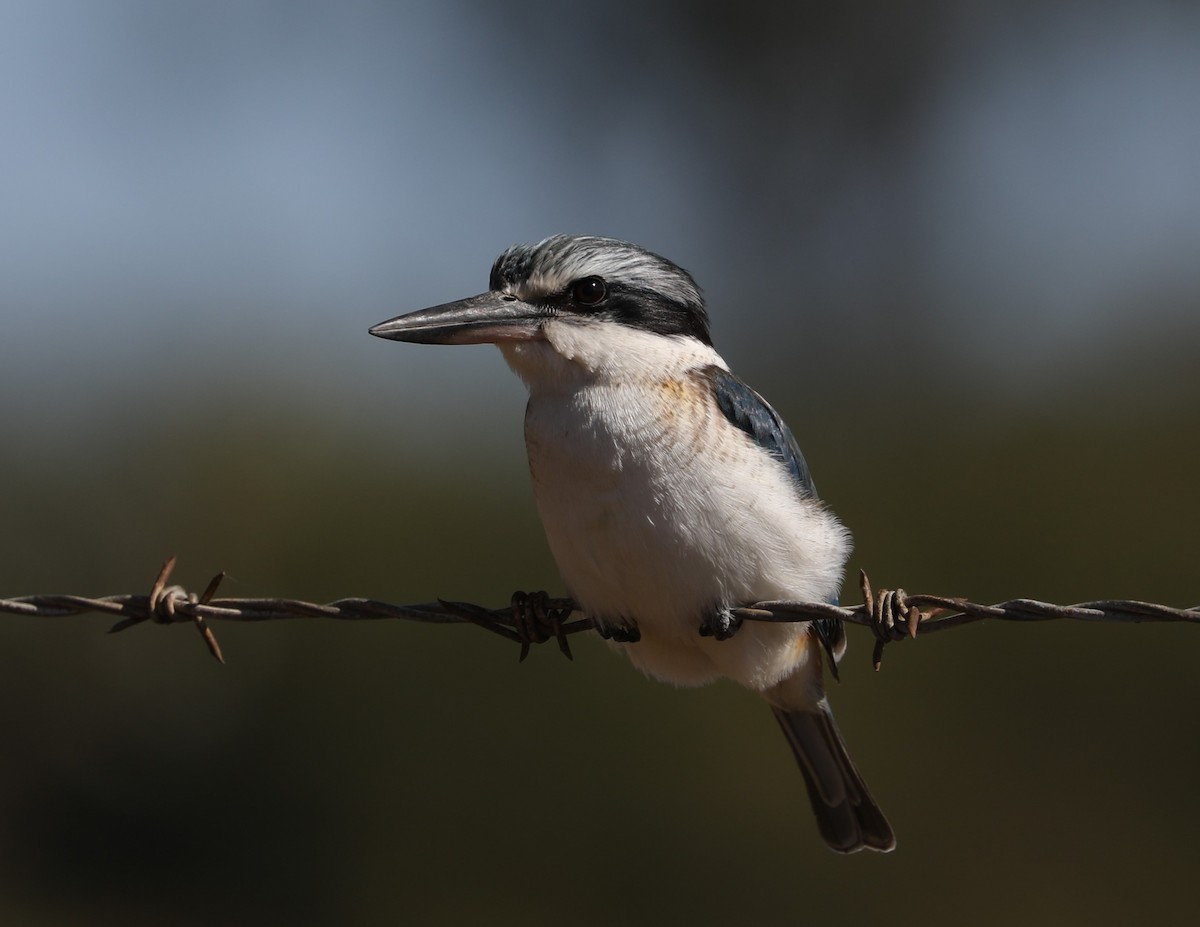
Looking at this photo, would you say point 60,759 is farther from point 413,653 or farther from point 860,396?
point 860,396

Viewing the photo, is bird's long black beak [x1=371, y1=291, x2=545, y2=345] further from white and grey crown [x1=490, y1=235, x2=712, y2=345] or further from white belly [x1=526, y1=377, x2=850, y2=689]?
white belly [x1=526, y1=377, x2=850, y2=689]

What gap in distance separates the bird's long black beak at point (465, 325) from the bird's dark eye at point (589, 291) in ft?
0.45

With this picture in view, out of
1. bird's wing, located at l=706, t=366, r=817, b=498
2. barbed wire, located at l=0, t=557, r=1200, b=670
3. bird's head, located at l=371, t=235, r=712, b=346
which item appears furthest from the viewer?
bird's head, located at l=371, t=235, r=712, b=346

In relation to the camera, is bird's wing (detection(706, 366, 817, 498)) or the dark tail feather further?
the dark tail feather

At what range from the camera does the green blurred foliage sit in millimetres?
7449

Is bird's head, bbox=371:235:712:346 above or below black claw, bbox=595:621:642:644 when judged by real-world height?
above

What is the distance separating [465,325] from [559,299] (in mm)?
319

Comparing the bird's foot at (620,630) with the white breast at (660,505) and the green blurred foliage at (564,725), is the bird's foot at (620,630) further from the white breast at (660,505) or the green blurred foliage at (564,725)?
the green blurred foliage at (564,725)

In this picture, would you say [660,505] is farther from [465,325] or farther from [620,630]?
[465,325]

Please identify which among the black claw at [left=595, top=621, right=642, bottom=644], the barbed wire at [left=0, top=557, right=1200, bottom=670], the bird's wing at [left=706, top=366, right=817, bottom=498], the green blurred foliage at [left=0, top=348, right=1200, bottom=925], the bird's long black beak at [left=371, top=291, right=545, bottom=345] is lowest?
the green blurred foliage at [left=0, top=348, right=1200, bottom=925]

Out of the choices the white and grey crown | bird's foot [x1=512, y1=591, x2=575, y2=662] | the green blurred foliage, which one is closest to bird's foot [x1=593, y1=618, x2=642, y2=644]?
bird's foot [x1=512, y1=591, x2=575, y2=662]

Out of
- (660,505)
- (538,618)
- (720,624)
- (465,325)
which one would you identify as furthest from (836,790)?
(465,325)

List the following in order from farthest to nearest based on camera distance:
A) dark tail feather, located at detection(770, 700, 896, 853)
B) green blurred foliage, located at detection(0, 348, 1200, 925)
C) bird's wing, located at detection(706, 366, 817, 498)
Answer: green blurred foliage, located at detection(0, 348, 1200, 925)
dark tail feather, located at detection(770, 700, 896, 853)
bird's wing, located at detection(706, 366, 817, 498)

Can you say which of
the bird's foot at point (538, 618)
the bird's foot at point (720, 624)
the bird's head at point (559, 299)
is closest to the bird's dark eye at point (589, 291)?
the bird's head at point (559, 299)
